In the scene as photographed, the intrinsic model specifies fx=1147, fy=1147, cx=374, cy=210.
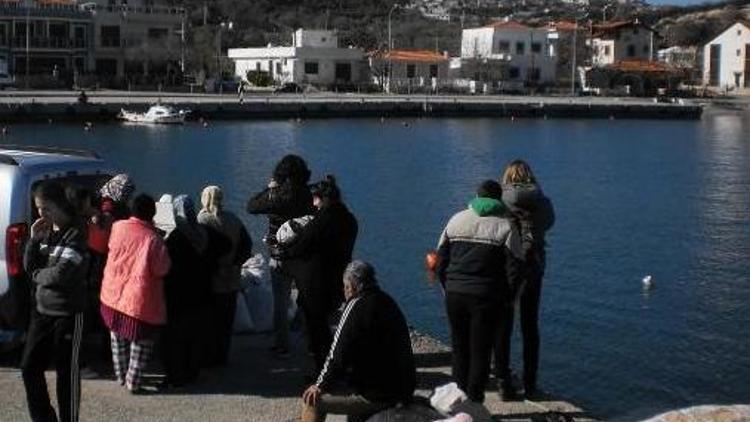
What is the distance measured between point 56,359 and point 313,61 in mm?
107402

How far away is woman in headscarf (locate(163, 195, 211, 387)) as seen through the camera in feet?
28.6

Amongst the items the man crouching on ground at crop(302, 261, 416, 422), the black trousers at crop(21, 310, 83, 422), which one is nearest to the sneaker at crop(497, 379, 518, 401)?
the man crouching on ground at crop(302, 261, 416, 422)

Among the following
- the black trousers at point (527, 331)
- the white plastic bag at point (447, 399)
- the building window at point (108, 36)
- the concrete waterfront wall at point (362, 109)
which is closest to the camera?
the white plastic bag at point (447, 399)

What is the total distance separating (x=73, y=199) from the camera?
293 inches

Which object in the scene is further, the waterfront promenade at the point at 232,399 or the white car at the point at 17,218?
the white car at the point at 17,218

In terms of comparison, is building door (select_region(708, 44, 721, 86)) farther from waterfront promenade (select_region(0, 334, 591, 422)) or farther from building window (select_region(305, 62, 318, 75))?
waterfront promenade (select_region(0, 334, 591, 422))

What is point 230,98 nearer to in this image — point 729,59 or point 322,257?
point 729,59

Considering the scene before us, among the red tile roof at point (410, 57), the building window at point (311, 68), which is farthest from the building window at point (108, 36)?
the red tile roof at point (410, 57)

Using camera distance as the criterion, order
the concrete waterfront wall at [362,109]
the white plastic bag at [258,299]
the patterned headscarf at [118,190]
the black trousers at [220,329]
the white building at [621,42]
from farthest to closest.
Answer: the white building at [621,42]
the concrete waterfront wall at [362,109]
the white plastic bag at [258,299]
the black trousers at [220,329]
the patterned headscarf at [118,190]

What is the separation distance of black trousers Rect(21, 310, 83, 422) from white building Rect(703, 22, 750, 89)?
137123 mm

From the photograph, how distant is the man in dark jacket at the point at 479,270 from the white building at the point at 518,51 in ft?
380

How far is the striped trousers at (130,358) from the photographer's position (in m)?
8.31

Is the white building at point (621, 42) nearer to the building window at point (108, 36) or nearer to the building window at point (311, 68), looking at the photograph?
the building window at point (311, 68)

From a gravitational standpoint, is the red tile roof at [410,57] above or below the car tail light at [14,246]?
above
